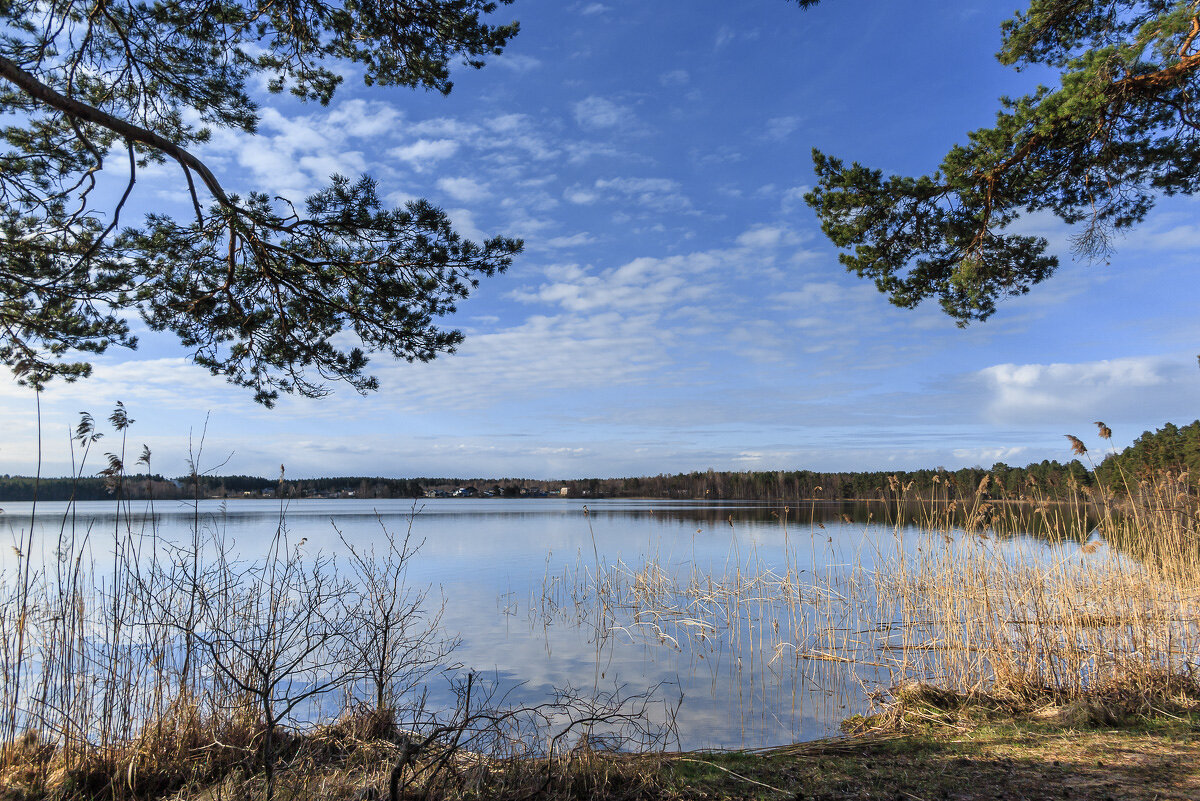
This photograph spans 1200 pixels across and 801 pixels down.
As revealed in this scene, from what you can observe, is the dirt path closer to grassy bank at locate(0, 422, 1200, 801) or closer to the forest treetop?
grassy bank at locate(0, 422, 1200, 801)

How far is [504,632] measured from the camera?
9547 millimetres

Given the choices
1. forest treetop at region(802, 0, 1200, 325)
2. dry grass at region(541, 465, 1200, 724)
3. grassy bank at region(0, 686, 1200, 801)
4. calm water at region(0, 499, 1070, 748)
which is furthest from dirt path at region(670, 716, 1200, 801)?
forest treetop at region(802, 0, 1200, 325)

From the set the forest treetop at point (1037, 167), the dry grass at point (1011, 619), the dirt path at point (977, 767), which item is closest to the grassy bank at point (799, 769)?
the dirt path at point (977, 767)

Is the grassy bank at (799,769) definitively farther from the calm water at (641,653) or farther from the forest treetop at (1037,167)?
the forest treetop at (1037,167)

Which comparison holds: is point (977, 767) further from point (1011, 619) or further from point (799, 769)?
point (1011, 619)

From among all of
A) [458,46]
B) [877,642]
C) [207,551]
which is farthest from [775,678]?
[207,551]

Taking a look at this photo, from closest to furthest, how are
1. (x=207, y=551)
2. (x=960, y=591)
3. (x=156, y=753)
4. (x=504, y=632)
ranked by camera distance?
(x=156, y=753) < (x=960, y=591) < (x=504, y=632) < (x=207, y=551)

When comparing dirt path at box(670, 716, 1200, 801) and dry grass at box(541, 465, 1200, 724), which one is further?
dry grass at box(541, 465, 1200, 724)

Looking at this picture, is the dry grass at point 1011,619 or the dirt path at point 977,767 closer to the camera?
the dirt path at point 977,767

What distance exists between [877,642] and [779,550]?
10053 mm

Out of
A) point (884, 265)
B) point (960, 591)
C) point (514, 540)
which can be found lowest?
point (514, 540)

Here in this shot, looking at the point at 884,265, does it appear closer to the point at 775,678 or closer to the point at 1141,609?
the point at 1141,609

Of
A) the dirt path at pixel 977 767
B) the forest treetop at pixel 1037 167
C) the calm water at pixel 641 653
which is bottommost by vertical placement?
the calm water at pixel 641 653

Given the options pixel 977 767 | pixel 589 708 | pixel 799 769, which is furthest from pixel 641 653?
pixel 977 767
